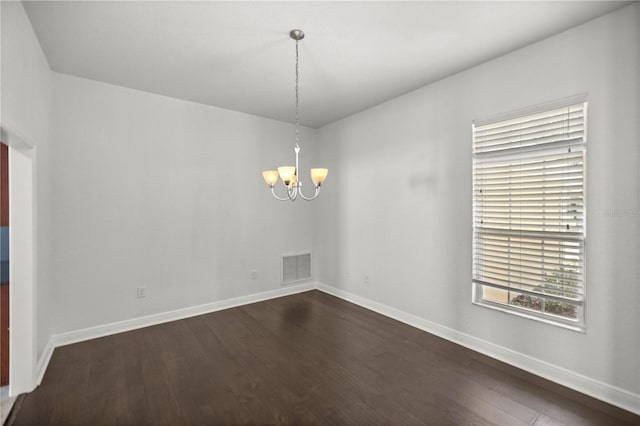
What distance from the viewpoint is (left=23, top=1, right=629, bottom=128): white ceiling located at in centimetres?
214

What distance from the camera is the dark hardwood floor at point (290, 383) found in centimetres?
207

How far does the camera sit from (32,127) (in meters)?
2.39

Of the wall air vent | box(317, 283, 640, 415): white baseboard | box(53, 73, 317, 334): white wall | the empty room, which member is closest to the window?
the empty room

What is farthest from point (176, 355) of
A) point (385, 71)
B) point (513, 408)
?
point (385, 71)

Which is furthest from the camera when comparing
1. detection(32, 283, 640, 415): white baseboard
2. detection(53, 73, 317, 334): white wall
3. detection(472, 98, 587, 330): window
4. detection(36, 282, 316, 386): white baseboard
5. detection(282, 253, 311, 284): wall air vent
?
detection(282, 253, 311, 284): wall air vent

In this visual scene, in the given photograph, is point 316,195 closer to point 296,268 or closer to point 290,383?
point 290,383

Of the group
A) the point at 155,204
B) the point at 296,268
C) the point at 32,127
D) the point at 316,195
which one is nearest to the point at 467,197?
the point at 316,195

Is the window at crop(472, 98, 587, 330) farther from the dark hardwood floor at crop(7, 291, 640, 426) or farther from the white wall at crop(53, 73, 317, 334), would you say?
the white wall at crop(53, 73, 317, 334)

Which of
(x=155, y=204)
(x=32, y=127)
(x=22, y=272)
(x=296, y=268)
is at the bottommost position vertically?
(x=296, y=268)

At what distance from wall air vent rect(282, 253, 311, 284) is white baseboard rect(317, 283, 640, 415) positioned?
165 cm

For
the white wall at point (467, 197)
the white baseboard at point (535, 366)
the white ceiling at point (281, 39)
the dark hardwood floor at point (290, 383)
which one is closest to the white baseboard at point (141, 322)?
the dark hardwood floor at point (290, 383)

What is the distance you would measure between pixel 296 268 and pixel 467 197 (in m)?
2.94

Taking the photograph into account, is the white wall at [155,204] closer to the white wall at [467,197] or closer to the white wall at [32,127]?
the white wall at [32,127]

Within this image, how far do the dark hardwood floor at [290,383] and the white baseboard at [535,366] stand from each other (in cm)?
8
